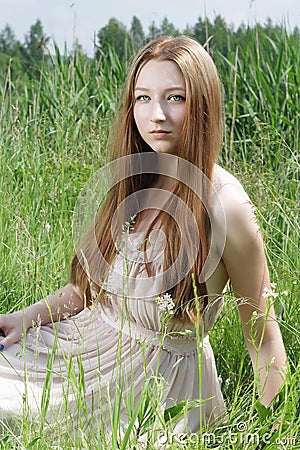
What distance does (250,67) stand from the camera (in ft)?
15.5

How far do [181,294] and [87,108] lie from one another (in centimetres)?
286

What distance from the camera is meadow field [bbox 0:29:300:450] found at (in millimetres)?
1661

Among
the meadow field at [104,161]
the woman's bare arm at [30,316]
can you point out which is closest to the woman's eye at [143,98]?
the meadow field at [104,161]

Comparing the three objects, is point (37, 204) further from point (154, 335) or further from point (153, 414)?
point (153, 414)

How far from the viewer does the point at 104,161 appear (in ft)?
11.7

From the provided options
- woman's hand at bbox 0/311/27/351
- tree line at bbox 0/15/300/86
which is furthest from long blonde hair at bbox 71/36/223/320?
tree line at bbox 0/15/300/86

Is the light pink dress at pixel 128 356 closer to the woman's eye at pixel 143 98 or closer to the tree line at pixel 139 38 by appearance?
the woman's eye at pixel 143 98

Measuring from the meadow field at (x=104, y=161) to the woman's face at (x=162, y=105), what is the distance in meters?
A: 0.31

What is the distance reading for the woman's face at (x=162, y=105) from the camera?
1882 mm

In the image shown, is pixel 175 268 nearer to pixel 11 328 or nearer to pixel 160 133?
pixel 160 133

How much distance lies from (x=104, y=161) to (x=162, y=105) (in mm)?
1702

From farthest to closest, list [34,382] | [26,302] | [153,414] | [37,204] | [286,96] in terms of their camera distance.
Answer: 1. [286,96]
2. [37,204]
3. [26,302]
4. [34,382]
5. [153,414]

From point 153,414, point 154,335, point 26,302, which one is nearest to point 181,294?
point 154,335

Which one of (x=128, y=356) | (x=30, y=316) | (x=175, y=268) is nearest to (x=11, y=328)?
(x=30, y=316)
